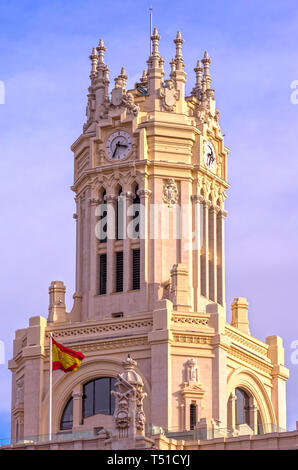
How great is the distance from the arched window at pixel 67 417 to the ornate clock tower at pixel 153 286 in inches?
2.6

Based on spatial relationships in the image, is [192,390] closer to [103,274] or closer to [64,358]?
[64,358]

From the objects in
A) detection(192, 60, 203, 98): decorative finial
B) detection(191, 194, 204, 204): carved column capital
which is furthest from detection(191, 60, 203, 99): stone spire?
detection(191, 194, 204, 204): carved column capital

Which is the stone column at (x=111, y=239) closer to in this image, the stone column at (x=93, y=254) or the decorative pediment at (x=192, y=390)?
the stone column at (x=93, y=254)

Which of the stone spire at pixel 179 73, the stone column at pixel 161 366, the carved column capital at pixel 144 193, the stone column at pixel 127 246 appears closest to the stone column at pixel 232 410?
the stone column at pixel 161 366

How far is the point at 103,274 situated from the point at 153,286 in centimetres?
439

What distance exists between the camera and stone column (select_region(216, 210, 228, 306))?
437 ft

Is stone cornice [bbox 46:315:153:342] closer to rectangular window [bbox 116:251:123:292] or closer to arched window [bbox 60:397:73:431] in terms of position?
rectangular window [bbox 116:251:123:292]

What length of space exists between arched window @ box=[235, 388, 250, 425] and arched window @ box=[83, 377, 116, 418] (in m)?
8.59

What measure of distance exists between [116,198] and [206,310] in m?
10.7

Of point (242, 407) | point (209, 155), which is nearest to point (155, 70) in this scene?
point (209, 155)

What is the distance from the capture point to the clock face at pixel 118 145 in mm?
133125

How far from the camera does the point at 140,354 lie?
126 meters
